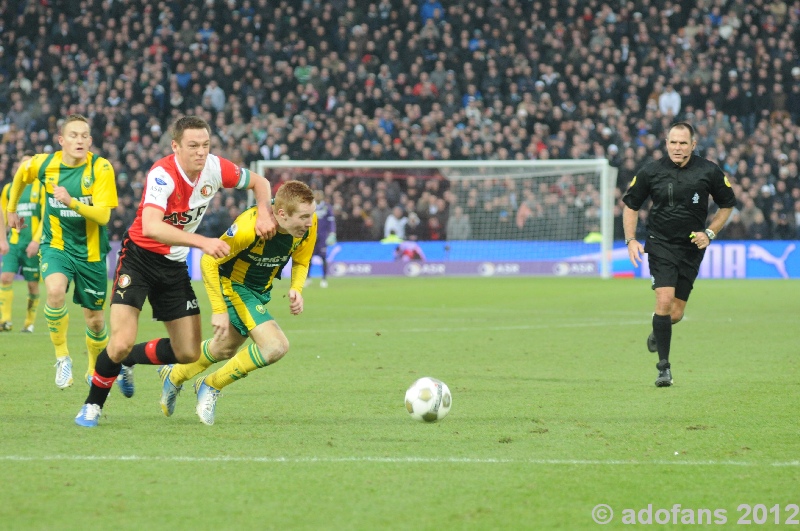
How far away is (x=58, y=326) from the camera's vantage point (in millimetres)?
9000

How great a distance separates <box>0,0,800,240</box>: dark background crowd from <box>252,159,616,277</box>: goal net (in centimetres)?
7

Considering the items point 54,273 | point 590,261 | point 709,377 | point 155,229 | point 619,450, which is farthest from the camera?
point 590,261

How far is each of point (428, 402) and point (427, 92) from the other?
23.9 meters

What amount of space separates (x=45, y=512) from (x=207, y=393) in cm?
239

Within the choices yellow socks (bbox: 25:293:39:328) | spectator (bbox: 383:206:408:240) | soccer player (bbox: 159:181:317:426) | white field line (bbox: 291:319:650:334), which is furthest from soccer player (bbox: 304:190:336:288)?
soccer player (bbox: 159:181:317:426)

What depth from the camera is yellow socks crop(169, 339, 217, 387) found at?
7180 mm

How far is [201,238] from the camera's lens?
6273 millimetres

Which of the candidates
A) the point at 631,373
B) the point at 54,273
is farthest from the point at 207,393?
the point at 631,373

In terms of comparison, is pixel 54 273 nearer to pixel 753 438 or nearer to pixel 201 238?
pixel 201 238

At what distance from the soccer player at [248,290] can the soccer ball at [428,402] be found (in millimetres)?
853

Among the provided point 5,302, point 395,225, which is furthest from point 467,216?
point 5,302

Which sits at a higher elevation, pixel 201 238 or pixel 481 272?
pixel 201 238

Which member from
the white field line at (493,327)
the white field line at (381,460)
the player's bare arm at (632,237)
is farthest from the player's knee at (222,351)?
the white field line at (493,327)

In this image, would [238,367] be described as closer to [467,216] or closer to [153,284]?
[153,284]
